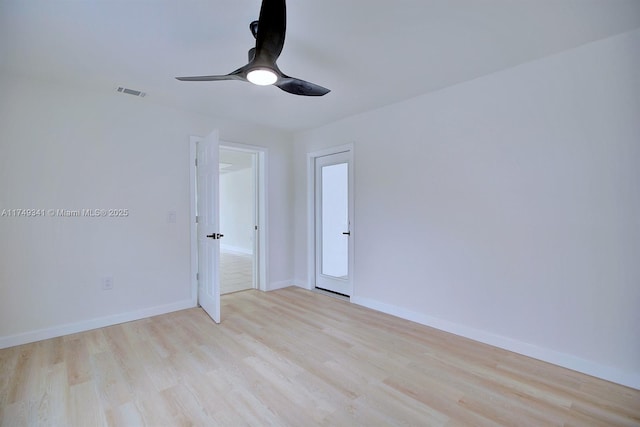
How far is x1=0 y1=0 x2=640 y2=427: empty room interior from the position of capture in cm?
188

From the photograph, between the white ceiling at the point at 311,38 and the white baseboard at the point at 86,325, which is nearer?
the white ceiling at the point at 311,38

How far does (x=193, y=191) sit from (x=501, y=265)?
3.41m

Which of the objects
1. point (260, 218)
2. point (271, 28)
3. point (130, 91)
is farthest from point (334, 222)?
point (271, 28)

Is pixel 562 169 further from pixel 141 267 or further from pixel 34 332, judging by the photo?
pixel 34 332

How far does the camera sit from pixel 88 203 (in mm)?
3018

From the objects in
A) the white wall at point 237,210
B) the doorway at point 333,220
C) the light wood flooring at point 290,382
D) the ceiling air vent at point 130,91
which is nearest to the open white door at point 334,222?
the doorway at point 333,220

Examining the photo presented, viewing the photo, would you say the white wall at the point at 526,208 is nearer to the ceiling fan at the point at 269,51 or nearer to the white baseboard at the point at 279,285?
the ceiling fan at the point at 269,51

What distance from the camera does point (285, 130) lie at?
4613 mm

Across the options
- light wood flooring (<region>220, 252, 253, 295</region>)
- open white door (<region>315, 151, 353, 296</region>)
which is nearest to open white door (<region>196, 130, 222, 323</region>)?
light wood flooring (<region>220, 252, 253, 295</region>)

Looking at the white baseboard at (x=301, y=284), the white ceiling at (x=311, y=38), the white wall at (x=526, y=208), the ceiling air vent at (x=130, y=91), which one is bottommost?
the white baseboard at (x=301, y=284)

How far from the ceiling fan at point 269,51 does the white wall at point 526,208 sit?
153 cm

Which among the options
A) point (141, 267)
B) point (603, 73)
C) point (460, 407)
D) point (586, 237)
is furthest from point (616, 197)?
point (141, 267)

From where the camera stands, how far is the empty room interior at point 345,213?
6.18ft

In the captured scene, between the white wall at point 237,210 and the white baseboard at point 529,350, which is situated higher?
the white wall at point 237,210
